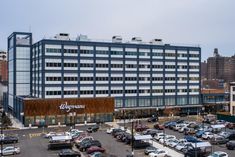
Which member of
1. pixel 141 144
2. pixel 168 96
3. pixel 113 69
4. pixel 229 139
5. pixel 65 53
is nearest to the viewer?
pixel 141 144

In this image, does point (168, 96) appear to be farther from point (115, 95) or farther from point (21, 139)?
point (21, 139)

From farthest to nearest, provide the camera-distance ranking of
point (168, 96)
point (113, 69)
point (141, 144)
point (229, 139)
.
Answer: point (168, 96) < point (113, 69) < point (229, 139) < point (141, 144)

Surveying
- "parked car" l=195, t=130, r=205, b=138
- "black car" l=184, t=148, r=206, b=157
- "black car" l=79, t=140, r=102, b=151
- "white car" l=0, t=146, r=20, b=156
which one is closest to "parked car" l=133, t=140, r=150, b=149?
"black car" l=79, t=140, r=102, b=151

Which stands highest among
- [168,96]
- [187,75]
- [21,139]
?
[187,75]

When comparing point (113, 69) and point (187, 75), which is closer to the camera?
point (113, 69)

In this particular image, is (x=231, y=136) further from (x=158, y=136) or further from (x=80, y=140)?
(x=80, y=140)

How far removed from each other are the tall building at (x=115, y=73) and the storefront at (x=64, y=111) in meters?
0.36

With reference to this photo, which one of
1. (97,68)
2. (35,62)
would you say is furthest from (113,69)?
(35,62)

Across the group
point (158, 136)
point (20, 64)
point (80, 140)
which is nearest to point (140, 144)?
point (158, 136)

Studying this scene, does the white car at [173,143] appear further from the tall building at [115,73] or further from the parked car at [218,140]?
the tall building at [115,73]

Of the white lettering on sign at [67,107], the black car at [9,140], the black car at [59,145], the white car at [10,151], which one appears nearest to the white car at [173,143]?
the black car at [59,145]

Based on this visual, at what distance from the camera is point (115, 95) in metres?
94.9

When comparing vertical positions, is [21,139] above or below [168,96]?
below

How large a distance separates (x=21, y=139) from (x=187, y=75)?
59.5 meters
